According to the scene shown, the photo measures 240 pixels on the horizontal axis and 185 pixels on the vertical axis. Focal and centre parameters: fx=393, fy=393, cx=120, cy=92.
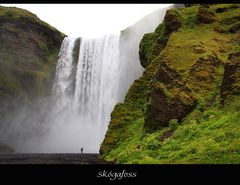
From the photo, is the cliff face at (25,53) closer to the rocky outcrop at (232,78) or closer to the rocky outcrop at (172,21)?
the rocky outcrop at (172,21)

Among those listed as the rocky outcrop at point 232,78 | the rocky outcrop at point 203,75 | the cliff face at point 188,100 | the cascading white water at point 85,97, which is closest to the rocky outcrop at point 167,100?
the cliff face at point 188,100

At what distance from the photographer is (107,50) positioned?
2527 inches

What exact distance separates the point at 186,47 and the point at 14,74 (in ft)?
139

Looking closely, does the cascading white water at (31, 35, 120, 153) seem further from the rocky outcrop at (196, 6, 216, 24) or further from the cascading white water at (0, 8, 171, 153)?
the rocky outcrop at (196, 6, 216, 24)

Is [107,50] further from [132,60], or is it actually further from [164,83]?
[164,83]

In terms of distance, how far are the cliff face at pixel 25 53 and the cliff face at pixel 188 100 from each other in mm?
34724

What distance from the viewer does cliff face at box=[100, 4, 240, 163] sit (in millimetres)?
17812

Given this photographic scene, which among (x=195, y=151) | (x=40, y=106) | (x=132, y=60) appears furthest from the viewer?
(x=40, y=106)

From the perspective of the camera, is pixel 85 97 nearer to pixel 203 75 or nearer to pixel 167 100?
pixel 203 75

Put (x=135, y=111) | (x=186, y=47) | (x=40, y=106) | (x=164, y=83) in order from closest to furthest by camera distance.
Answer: (x=164, y=83), (x=186, y=47), (x=135, y=111), (x=40, y=106)

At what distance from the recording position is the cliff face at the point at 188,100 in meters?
17.8

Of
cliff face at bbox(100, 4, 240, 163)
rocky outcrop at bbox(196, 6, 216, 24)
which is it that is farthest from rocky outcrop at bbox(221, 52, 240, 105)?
rocky outcrop at bbox(196, 6, 216, 24)

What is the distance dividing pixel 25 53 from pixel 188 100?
49648 mm
